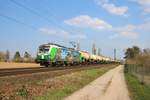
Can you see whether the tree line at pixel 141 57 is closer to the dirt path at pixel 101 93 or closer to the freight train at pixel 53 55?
the freight train at pixel 53 55

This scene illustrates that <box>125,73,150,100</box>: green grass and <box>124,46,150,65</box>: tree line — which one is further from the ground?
<box>124,46,150,65</box>: tree line

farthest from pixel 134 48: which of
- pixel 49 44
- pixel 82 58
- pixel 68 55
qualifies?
pixel 49 44

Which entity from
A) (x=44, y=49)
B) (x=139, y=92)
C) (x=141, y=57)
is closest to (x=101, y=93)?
(x=139, y=92)

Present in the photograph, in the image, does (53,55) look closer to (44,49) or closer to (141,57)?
(44,49)

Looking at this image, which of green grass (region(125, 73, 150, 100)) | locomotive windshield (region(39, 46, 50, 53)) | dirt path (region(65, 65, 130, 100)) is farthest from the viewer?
locomotive windshield (region(39, 46, 50, 53))

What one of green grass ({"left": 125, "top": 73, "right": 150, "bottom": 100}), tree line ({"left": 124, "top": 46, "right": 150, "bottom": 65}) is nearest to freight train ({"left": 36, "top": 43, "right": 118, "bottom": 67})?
tree line ({"left": 124, "top": 46, "right": 150, "bottom": 65})

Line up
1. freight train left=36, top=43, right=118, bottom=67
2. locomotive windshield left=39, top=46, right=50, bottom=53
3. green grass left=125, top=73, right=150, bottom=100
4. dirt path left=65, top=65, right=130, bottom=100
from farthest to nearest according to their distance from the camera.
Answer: locomotive windshield left=39, top=46, right=50, bottom=53
freight train left=36, top=43, right=118, bottom=67
green grass left=125, top=73, right=150, bottom=100
dirt path left=65, top=65, right=130, bottom=100

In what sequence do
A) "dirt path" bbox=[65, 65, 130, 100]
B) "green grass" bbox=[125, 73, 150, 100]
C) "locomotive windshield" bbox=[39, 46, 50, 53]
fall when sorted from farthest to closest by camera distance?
"locomotive windshield" bbox=[39, 46, 50, 53]
"green grass" bbox=[125, 73, 150, 100]
"dirt path" bbox=[65, 65, 130, 100]

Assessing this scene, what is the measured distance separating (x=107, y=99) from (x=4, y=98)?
5.17m

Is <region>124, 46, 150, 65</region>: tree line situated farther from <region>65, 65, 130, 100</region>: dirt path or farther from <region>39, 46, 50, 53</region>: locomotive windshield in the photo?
<region>65, 65, 130, 100</region>: dirt path

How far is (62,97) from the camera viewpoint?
15.3 m

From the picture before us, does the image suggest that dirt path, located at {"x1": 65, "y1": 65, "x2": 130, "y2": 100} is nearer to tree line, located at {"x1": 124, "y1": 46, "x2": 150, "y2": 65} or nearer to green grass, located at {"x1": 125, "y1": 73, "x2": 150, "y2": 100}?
green grass, located at {"x1": 125, "y1": 73, "x2": 150, "y2": 100}

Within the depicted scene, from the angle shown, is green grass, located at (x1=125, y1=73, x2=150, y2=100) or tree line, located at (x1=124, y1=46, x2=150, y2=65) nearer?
green grass, located at (x1=125, y1=73, x2=150, y2=100)

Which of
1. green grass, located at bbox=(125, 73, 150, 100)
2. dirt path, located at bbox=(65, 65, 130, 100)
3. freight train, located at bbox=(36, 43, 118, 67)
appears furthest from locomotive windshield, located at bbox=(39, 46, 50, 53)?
green grass, located at bbox=(125, 73, 150, 100)
